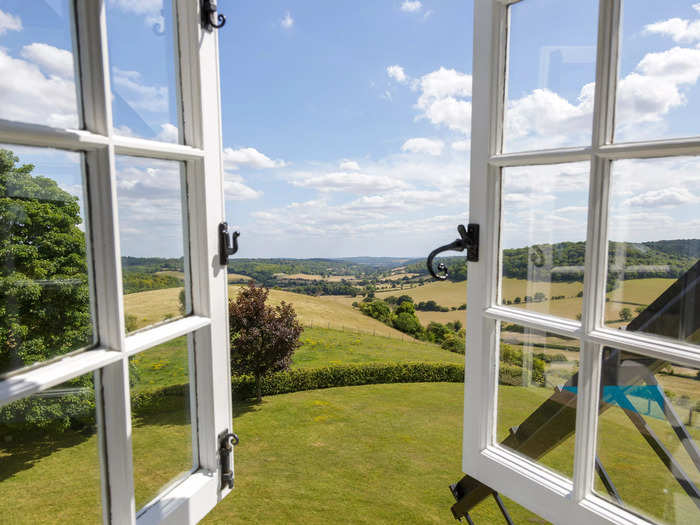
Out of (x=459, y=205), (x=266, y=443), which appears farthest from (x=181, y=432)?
(x=459, y=205)

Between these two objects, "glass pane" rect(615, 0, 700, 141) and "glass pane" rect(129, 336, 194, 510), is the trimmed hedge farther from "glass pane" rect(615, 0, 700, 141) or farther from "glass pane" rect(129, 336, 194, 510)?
"glass pane" rect(615, 0, 700, 141)

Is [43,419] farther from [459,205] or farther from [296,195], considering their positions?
[459,205]

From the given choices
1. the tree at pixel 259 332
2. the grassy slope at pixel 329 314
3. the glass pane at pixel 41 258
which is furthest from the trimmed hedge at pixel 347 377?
the glass pane at pixel 41 258

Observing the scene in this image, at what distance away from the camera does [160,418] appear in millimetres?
776

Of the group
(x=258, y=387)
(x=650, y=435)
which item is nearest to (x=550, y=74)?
(x=650, y=435)

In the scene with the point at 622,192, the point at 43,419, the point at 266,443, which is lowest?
the point at 266,443

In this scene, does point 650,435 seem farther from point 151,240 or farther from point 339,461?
point 339,461

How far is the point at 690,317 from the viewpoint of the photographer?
68cm

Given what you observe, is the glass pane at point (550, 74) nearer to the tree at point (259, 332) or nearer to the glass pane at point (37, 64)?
the glass pane at point (37, 64)

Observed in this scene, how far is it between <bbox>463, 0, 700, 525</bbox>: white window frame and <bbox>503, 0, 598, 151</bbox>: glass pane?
0.08 ft

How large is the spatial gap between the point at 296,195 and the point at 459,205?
6.85m

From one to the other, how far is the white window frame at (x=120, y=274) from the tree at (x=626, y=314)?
79 cm

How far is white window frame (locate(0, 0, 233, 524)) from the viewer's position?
22.6 inches

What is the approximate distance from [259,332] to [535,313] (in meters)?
5.83
